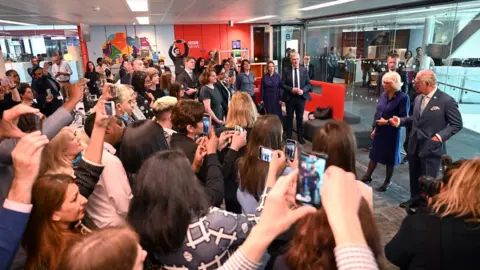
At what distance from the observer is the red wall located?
13188 mm

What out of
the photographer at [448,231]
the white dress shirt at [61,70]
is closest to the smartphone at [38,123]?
the photographer at [448,231]

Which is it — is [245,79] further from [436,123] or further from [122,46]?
[122,46]

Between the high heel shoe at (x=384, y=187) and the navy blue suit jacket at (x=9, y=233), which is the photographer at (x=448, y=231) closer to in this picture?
the navy blue suit jacket at (x=9, y=233)

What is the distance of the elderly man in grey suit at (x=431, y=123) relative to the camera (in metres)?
3.05

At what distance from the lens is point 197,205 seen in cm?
121

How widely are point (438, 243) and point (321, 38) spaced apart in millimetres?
9038

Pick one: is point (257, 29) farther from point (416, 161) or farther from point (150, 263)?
point (150, 263)

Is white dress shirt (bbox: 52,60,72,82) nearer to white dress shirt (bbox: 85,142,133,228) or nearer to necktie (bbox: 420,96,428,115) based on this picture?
white dress shirt (bbox: 85,142,133,228)

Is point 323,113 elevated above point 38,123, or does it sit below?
below

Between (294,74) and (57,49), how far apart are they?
1198cm

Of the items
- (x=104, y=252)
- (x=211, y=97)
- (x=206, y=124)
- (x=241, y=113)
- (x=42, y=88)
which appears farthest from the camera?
(x=42, y=88)

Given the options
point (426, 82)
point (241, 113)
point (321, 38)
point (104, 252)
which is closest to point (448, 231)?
point (104, 252)

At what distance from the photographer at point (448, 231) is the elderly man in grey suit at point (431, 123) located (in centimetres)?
174

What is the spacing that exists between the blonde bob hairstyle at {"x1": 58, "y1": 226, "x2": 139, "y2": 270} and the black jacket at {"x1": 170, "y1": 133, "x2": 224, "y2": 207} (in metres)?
0.68
